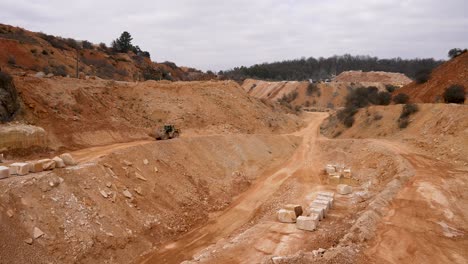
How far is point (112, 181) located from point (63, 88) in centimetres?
1166

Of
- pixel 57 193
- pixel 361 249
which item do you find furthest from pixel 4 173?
pixel 361 249

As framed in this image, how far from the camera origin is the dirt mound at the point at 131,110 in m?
21.3

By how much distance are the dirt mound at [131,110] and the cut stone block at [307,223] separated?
12.1 m

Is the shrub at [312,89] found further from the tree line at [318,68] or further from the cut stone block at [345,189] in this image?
the cut stone block at [345,189]

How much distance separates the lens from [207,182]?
20.6 meters

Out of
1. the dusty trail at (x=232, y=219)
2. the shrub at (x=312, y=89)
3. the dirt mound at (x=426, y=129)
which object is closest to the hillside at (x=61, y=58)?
the dusty trail at (x=232, y=219)

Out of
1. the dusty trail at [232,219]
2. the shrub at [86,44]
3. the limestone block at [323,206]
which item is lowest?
the dusty trail at [232,219]

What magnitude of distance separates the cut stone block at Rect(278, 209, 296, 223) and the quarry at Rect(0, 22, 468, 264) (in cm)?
4

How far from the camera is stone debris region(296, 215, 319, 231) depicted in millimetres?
14320

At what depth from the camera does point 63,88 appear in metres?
24.8

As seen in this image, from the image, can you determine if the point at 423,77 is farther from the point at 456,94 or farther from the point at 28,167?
the point at 28,167

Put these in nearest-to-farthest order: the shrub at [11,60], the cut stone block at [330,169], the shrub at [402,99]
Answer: the cut stone block at [330,169], the shrub at [402,99], the shrub at [11,60]

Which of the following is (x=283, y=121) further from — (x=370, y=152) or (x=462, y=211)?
(x=462, y=211)

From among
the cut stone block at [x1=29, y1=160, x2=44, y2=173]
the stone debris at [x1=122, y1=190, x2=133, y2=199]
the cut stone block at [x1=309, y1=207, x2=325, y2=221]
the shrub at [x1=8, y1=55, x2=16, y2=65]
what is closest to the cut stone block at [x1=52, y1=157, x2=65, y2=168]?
the cut stone block at [x1=29, y1=160, x2=44, y2=173]
